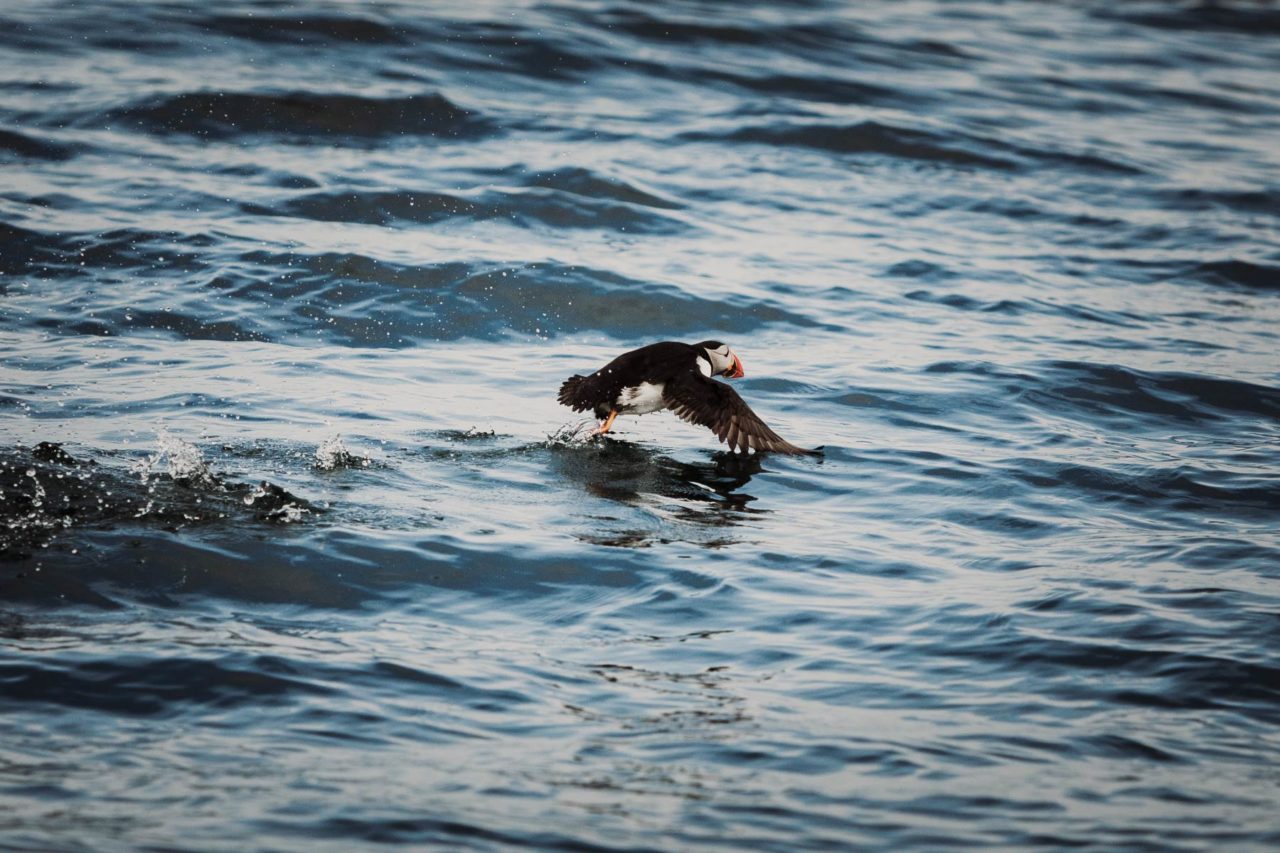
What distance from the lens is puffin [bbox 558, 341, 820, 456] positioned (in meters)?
8.70

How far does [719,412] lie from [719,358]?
79cm

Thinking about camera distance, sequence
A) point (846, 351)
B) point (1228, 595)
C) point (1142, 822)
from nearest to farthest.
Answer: point (1142, 822) < point (1228, 595) < point (846, 351)

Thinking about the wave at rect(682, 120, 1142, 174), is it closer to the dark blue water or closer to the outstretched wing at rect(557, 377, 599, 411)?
the dark blue water

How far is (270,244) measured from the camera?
1252 cm

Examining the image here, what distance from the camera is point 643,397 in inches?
345

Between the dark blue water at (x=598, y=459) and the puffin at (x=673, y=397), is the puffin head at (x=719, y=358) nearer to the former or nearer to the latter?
the puffin at (x=673, y=397)

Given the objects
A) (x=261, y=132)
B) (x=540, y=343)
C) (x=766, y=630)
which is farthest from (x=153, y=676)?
(x=261, y=132)

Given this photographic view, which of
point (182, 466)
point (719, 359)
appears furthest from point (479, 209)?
point (182, 466)

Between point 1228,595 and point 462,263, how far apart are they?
7.45 metres

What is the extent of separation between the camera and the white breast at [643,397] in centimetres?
875

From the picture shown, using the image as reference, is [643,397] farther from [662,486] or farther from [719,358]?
[719,358]

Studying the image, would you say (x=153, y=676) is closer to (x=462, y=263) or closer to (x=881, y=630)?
(x=881, y=630)

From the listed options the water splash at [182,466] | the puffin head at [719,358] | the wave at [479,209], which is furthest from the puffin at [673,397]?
the wave at [479,209]

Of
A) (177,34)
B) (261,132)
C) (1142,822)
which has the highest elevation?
(177,34)
